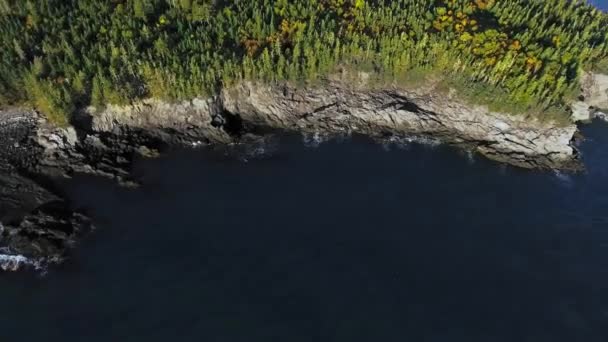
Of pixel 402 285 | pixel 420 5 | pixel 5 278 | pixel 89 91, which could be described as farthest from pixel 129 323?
pixel 420 5

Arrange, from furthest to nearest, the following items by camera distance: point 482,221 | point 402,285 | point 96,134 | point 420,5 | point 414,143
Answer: point 420,5
point 414,143
point 96,134
point 482,221
point 402,285

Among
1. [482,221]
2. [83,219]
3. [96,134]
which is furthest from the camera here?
[96,134]

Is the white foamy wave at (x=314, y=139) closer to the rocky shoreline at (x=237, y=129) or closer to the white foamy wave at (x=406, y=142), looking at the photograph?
the rocky shoreline at (x=237, y=129)

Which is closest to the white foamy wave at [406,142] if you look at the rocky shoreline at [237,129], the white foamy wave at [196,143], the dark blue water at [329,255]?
the rocky shoreline at [237,129]

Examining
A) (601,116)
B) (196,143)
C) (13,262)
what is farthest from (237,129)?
(601,116)

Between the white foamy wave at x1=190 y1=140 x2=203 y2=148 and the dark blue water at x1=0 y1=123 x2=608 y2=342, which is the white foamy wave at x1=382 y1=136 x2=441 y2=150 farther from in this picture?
the white foamy wave at x1=190 y1=140 x2=203 y2=148

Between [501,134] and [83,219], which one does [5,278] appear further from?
[501,134]
